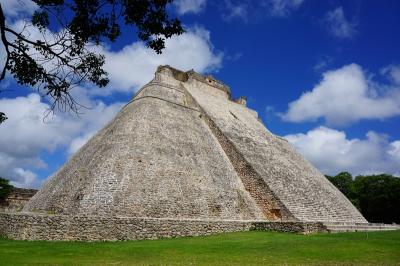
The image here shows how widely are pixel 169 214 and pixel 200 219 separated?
1.28m

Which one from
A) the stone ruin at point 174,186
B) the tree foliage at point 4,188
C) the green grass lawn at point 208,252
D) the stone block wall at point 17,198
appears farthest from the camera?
the tree foliage at point 4,188

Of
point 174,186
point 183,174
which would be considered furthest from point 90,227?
point 183,174

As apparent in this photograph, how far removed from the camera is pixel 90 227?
13.7 metres

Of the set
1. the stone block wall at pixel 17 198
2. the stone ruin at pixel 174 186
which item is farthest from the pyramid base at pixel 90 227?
the stone block wall at pixel 17 198

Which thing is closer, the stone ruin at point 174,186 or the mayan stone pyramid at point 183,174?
the stone ruin at point 174,186

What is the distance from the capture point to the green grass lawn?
30.3ft

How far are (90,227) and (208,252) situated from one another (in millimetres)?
4984

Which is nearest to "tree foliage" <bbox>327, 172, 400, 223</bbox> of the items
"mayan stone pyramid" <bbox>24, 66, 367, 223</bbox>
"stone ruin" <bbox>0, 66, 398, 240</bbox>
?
"mayan stone pyramid" <bbox>24, 66, 367, 223</bbox>

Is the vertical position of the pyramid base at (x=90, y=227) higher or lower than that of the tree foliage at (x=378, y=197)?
lower

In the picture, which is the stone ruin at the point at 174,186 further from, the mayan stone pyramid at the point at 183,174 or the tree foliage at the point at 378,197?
the tree foliage at the point at 378,197

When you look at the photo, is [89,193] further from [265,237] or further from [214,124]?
[214,124]

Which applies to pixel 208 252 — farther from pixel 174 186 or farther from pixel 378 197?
pixel 378 197

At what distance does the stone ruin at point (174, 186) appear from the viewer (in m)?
14.4

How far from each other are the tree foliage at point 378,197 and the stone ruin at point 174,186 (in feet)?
70.4
